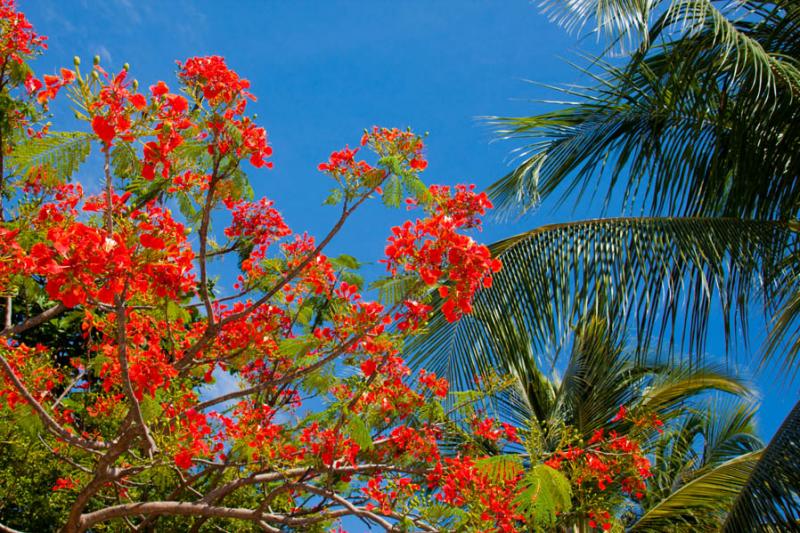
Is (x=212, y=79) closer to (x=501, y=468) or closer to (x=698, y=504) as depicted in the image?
(x=501, y=468)

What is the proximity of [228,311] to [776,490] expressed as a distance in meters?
4.05

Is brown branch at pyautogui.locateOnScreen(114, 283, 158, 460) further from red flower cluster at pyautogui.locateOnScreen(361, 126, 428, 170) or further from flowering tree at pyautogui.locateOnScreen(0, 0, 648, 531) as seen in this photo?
red flower cluster at pyautogui.locateOnScreen(361, 126, 428, 170)

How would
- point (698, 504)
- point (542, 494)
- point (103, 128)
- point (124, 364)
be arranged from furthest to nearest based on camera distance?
point (698, 504) < point (542, 494) < point (124, 364) < point (103, 128)

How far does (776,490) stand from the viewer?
4375mm

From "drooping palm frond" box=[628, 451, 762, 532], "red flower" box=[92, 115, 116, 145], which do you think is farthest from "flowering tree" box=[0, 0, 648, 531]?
"drooping palm frond" box=[628, 451, 762, 532]

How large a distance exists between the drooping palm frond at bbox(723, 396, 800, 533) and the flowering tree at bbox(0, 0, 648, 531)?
3.05 feet

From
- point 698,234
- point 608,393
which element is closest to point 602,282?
point 698,234

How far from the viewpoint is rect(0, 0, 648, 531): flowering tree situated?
9.07 feet

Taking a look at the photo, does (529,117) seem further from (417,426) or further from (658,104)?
(417,426)

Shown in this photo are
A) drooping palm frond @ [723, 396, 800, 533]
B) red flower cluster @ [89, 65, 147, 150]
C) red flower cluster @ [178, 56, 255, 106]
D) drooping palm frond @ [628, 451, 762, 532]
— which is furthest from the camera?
drooping palm frond @ [628, 451, 762, 532]

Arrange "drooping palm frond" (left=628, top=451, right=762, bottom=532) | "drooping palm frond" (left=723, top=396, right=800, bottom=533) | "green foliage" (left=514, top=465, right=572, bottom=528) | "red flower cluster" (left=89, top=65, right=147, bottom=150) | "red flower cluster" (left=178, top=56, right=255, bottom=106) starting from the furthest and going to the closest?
"drooping palm frond" (left=628, top=451, right=762, bottom=532)
"drooping palm frond" (left=723, top=396, right=800, bottom=533)
"green foliage" (left=514, top=465, right=572, bottom=528)
"red flower cluster" (left=178, top=56, right=255, bottom=106)
"red flower cluster" (left=89, top=65, right=147, bottom=150)

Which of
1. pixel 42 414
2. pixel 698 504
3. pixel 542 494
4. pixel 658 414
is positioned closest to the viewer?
pixel 42 414

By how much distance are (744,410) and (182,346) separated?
8470 mm

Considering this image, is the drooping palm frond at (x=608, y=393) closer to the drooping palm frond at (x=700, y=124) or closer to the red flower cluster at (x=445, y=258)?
the drooping palm frond at (x=700, y=124)
